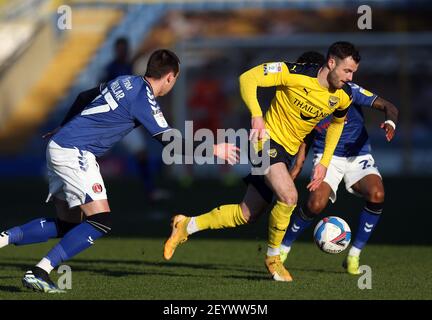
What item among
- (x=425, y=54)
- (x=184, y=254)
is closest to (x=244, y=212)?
(x=184, y=254)

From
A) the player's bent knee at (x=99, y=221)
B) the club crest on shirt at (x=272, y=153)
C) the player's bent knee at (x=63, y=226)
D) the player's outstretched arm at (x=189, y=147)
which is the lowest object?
the player's bent knee at (x=63, y=226)

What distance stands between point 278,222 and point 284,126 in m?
0.86

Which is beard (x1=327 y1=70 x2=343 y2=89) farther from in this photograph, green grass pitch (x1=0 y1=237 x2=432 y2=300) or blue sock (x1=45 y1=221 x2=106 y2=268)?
blue sock (x1=45 y1=221 x2=106 y2=268)

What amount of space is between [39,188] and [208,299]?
12.9m

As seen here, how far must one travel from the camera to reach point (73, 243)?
824 cm

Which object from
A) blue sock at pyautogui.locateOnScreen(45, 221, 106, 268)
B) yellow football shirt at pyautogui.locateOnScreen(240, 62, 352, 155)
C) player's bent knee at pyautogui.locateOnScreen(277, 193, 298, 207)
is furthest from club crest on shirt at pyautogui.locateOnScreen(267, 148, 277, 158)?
blue sock at pyautogui.locateOnScreen(45, 221, 106, 268)

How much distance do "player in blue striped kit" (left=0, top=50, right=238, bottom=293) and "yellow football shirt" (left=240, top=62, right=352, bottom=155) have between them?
0.85 meters

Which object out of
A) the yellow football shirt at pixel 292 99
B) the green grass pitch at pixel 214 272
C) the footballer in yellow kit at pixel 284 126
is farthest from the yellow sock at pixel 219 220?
the yellow football shirt at pixel 292 99

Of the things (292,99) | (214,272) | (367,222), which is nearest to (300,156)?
(367,222)

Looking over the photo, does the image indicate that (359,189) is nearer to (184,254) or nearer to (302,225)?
(302,225)

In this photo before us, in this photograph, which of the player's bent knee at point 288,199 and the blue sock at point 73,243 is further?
the player's bent knee at point 288,199

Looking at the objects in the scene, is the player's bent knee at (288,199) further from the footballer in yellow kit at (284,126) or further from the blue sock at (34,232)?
the blue sock at (34,232)

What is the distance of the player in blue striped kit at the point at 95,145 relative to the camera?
8234 mm

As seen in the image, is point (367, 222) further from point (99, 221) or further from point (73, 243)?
point (73, 243)
